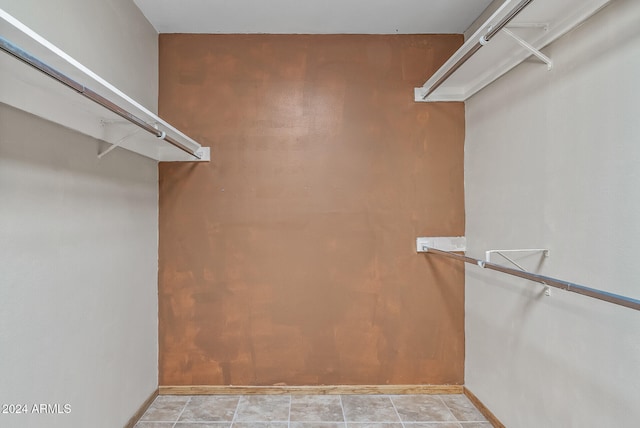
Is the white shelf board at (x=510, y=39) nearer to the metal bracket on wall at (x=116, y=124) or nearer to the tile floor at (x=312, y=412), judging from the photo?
the metal bracket on wall at (x=116, y=124)

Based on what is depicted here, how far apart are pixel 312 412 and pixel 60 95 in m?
2.14

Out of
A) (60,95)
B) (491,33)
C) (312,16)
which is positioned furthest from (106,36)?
(491,33)

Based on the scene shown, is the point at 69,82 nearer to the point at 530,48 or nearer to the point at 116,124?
the point at 116,124

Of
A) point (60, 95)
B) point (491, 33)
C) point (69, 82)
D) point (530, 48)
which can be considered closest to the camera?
point (69, 82)

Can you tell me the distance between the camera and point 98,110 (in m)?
1.58

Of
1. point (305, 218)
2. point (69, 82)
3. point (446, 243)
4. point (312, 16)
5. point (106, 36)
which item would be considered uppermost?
point (312, 16)

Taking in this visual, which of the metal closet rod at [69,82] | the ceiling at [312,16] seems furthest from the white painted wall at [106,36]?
the metal closet rod at [69,82]

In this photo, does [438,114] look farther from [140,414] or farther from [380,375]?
[140,414]

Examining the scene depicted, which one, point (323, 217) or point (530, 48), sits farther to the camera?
point (323, 217)

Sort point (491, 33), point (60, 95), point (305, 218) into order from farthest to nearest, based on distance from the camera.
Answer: point (305, 218) → point (491, 33) → point (60, 95)

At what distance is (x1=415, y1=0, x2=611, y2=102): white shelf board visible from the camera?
154 centimetres

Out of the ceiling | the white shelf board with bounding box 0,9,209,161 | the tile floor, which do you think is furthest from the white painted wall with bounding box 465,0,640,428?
the white shelf board with bounding box 0,9,209,161

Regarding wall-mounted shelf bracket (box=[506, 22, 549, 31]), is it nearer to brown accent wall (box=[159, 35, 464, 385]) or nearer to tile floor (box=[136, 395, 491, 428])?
brown accent wall (box=[159, 35, 464, 385])

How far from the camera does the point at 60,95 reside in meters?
1.38
